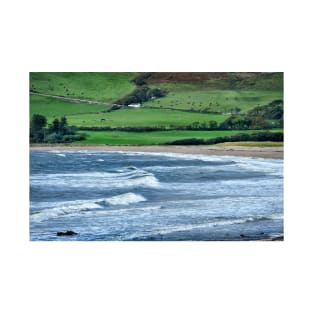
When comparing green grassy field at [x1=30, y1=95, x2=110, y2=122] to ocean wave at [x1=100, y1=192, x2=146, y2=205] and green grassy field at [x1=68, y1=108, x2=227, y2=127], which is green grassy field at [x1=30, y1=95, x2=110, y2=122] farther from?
ocean wave at [x1=100, y1=192, x2=146, y2=205]

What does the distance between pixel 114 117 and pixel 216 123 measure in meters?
1.12

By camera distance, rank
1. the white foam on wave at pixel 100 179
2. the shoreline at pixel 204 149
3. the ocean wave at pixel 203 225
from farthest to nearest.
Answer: the shoreline at pixel 204 149 → the white foam on wave at pixel 100 179 → the ocean wave at pixel 203 225

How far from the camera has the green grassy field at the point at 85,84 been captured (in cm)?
784

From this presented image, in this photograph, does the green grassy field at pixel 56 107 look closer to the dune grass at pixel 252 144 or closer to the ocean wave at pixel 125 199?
the ocean wave at pixel 125 199

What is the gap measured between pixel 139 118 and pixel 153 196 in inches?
34.5

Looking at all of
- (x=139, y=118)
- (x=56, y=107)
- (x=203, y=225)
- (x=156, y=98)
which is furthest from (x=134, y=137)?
(x=203, y=225)

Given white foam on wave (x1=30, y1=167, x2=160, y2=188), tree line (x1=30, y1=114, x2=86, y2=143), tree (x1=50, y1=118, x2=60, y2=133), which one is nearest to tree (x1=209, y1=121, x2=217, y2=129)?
white foam on wave (x1=30, y1=167, x2=160, y2=188)

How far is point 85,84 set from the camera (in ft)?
25.9

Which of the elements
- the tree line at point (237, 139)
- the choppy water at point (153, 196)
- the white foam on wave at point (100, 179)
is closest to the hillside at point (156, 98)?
the tree line at point (237, 139)

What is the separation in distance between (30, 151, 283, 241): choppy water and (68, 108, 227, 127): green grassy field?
0.33m

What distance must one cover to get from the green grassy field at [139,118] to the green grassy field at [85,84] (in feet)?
0.64

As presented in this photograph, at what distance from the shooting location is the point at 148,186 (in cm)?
783

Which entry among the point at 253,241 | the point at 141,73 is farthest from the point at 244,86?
the point at 253,241

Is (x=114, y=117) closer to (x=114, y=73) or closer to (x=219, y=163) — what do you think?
(x=114, y=73)
